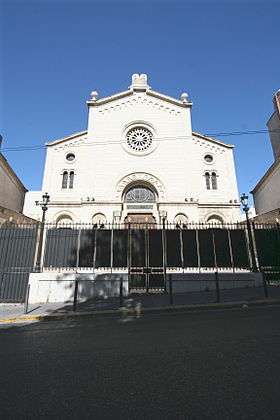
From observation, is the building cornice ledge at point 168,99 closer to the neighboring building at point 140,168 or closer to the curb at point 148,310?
the neighboring building at point 140,168

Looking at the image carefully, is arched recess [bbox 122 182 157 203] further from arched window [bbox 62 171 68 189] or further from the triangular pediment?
the triangular pediment

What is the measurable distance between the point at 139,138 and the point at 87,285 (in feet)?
61.7

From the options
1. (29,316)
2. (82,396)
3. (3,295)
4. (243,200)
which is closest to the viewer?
(82,396)

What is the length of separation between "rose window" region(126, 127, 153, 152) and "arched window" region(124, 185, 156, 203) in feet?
13.4

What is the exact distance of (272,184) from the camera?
27.6m

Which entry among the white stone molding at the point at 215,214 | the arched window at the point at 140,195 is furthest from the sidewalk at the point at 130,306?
the arched window at the point at 140,195

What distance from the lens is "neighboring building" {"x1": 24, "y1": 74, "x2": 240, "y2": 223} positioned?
24344mm

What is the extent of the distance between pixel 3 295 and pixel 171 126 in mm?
22487

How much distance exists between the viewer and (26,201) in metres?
34.7

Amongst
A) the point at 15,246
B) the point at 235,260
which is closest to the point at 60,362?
the point at 15,246

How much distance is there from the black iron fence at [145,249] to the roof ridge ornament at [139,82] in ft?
67.4

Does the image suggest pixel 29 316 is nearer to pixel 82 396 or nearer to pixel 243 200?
pixel 82 396

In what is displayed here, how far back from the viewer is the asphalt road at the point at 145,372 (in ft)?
9.65

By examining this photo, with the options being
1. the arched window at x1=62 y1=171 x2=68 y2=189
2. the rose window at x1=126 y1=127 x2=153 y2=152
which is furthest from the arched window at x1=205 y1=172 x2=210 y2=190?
the arched window at x1=62 y1=171 x2=68 y2=189
